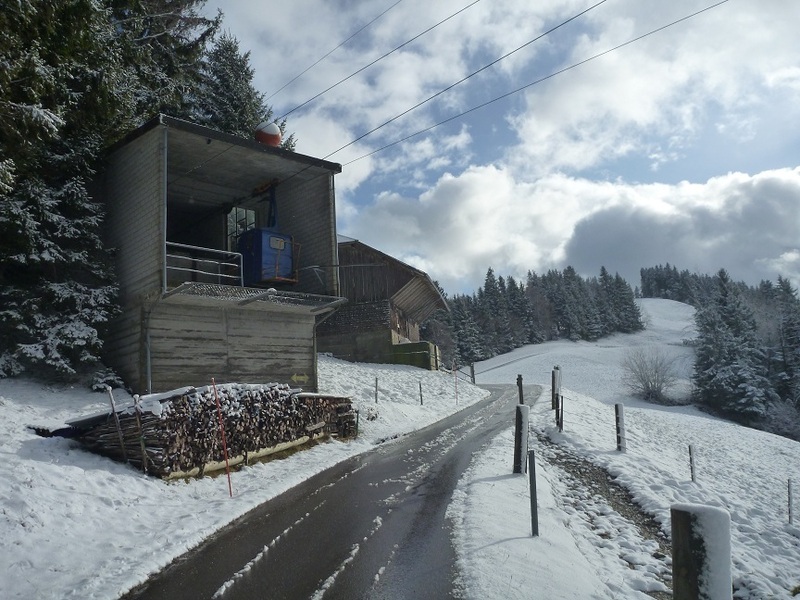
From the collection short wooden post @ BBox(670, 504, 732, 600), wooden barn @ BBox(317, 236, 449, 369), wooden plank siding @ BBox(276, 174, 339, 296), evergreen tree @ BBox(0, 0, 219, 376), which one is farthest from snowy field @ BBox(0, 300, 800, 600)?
wooden barn @ BBox(317, 236, 449, 369)

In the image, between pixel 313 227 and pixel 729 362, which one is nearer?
pixel 313 227

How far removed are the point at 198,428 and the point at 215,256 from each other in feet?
35.1

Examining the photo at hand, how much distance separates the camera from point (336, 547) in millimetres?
6852

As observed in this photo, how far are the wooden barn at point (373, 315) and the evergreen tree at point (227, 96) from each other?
362 inches

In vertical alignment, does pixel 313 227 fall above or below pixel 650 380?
above

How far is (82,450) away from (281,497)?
381 cm

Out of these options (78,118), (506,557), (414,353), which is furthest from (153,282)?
(414,353)

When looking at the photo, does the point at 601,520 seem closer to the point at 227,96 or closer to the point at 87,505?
the point at 87,505

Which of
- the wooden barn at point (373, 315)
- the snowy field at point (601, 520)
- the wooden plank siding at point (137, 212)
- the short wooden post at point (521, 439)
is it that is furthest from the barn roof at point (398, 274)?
the short wooden post at point (521, 439)

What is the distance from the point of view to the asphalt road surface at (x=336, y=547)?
5.60m

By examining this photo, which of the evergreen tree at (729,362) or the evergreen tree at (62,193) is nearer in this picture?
the evergreen tree at (62,193)

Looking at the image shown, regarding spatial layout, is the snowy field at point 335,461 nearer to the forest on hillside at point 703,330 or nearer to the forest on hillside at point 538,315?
the forest on hillside at point 703,330

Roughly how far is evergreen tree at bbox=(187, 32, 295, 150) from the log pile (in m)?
15.3

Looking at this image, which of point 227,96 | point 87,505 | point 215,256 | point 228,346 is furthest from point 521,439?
point 227,96
